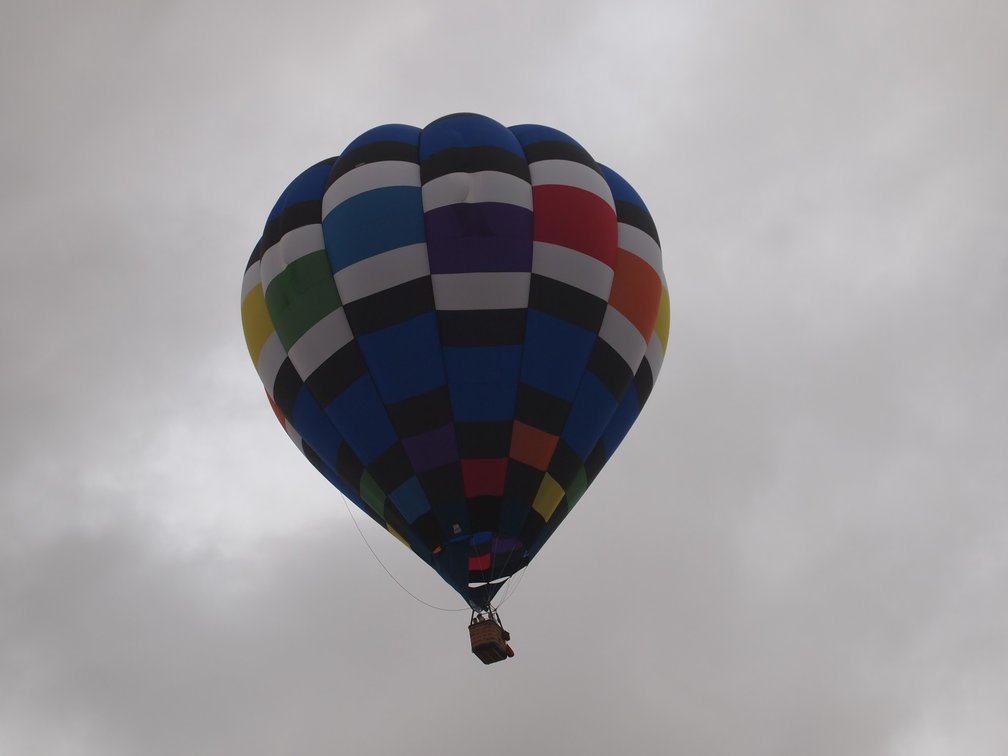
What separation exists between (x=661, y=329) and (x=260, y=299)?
196 inches

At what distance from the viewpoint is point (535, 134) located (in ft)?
49.2

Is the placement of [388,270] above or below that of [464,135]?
below

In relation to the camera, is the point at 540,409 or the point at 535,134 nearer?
the point at 540,409

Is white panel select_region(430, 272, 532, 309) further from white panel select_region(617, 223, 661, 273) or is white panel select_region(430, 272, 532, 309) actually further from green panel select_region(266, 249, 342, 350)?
white panel select_region(617, 223, 661, 273)

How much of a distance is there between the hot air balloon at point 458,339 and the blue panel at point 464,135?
0.03 metres

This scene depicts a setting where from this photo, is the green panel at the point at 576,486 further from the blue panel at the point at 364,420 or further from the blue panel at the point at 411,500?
the blue panel at the point at 364,420

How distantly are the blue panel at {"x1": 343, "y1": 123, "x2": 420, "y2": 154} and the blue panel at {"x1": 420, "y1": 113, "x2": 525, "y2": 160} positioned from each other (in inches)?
6.0

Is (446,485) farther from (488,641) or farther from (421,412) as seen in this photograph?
(488,641)

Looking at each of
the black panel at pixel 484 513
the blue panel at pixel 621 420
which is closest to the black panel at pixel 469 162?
the blue panel at pixel 621 420

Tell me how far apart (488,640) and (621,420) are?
10.8ft

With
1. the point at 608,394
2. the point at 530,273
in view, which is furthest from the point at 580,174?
the point at 608,394

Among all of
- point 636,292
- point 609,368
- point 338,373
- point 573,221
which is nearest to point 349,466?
point 338,373

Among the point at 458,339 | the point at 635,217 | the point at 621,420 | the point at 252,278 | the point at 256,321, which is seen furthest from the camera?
the point at 252,278

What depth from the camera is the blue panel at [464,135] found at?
46.9ft
